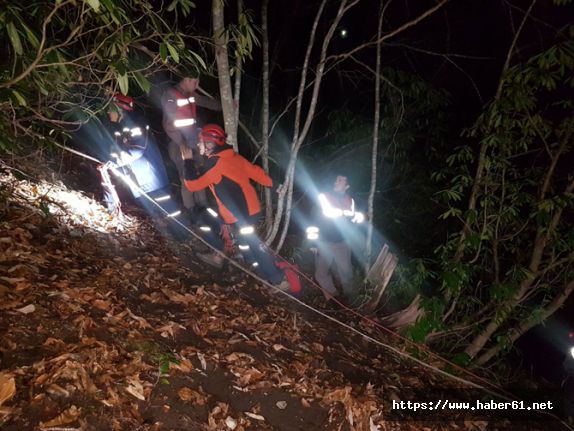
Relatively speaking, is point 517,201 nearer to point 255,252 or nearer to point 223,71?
point 255,252

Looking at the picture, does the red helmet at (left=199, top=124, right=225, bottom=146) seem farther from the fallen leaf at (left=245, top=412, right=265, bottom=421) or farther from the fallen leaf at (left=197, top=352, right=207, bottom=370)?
the fallen leaf at (left=245, top=412, right=265, bottom=421)

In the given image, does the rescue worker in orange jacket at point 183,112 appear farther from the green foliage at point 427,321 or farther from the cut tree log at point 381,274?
the green foliage at point 427,321

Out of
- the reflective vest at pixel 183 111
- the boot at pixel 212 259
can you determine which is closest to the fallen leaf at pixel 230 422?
the boot at pixel 212 259

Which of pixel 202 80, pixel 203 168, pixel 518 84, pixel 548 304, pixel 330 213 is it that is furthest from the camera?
pixel 202 80

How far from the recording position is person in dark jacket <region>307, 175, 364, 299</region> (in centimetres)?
691

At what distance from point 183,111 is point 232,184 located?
1830 mm

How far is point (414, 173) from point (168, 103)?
5722 millimetres

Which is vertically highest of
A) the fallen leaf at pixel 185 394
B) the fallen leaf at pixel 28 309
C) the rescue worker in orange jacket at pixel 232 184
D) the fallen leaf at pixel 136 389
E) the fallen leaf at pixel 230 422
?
the rescue worker in orange jacket at pixel 232 184

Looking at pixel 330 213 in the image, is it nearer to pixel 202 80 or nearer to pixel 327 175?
pixel 327 175

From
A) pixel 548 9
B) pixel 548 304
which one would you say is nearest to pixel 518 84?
pixel 548 9

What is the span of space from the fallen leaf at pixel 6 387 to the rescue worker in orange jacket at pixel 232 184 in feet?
10.9

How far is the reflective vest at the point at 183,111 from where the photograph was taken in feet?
20.3

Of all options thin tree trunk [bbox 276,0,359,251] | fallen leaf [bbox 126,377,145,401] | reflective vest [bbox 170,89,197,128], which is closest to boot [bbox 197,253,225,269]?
thin tree trunk [bbox 276,0,359,251]

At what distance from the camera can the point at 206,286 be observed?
17.0 feet
